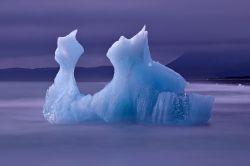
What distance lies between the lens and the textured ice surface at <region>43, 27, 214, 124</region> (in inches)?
428

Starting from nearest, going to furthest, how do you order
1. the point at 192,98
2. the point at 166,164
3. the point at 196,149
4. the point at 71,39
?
the point at 166,164 < the point at 196,149 < the point at 192,98 < the point at 71,39

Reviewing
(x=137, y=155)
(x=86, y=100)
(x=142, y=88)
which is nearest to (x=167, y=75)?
(x=142, y=88)

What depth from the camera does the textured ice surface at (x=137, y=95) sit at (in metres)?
10.9

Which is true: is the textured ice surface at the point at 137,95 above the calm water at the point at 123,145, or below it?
above

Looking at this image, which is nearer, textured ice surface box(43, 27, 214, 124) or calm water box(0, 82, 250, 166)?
calm water box(0, 82, 250, 166)

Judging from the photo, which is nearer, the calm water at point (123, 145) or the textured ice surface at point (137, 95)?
the calm water at point (123, 145)

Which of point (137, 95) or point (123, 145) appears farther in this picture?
point (137, 95)

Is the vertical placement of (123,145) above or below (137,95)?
below

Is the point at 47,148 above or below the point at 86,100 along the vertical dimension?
below

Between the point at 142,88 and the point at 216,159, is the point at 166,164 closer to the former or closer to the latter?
the point at 216,159

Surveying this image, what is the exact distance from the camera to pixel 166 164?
7.75 metres

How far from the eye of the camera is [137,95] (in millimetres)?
10969

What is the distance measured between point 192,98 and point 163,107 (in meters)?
0.53

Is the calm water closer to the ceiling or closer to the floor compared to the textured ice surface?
closer to the floor
